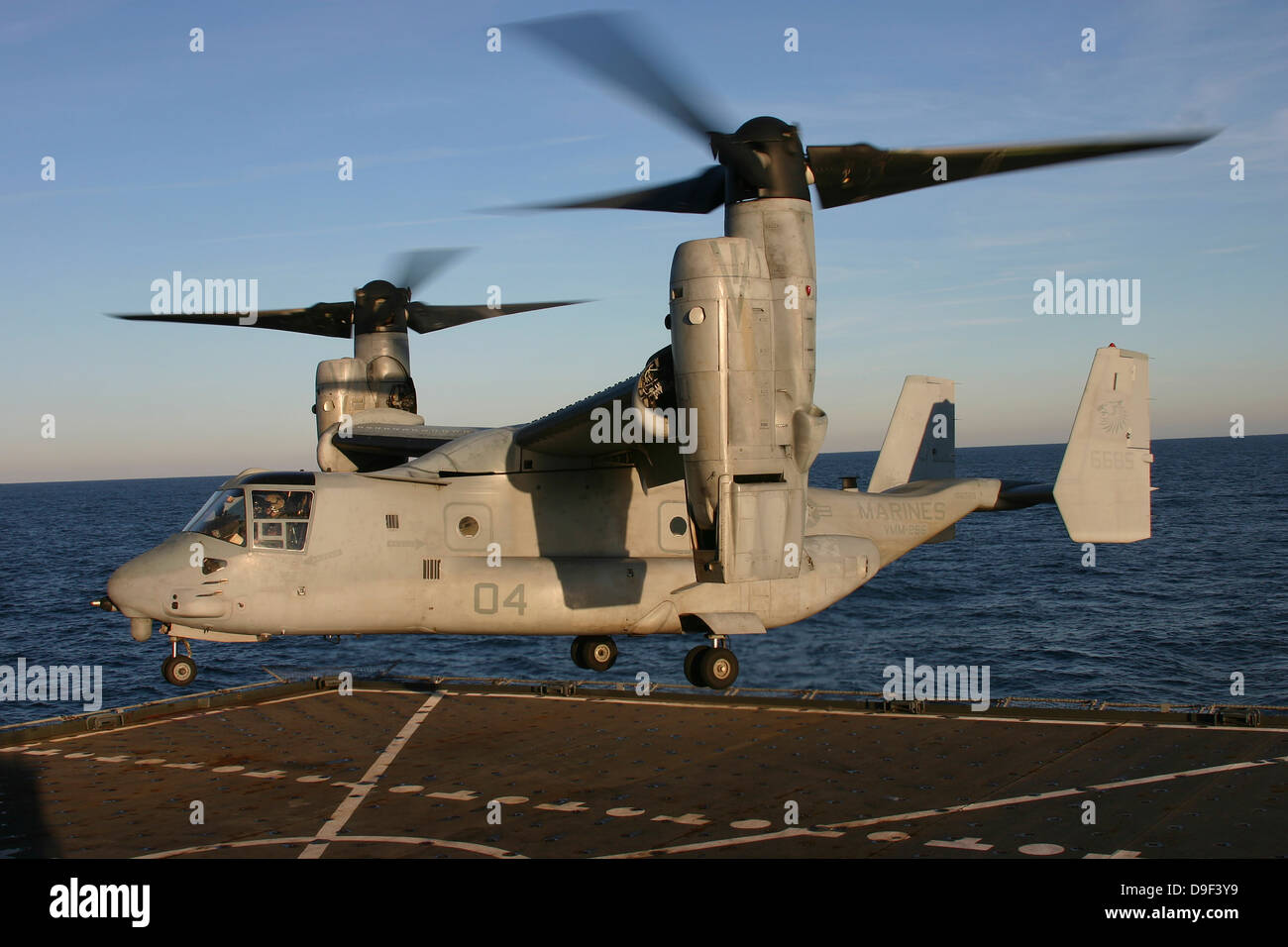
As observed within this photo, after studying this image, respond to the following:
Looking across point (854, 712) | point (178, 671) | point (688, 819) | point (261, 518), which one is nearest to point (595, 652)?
point (854, 712)

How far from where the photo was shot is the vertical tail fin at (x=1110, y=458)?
1934cm

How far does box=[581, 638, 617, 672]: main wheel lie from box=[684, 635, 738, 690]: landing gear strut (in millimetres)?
2133

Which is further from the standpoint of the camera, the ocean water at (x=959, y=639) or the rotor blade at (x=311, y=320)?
the ocean water at (x=959, y=639)

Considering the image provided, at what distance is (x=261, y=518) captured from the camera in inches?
631
